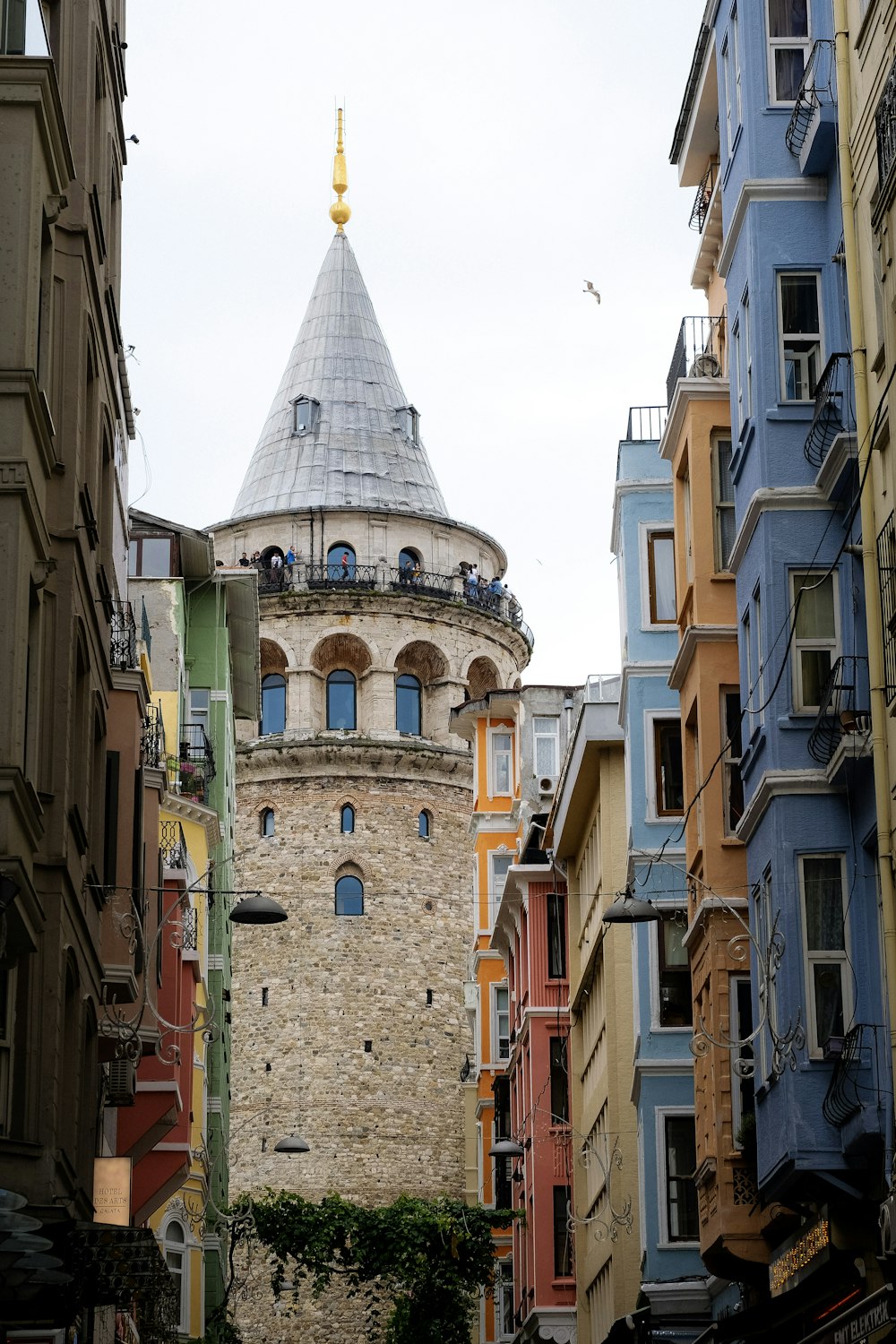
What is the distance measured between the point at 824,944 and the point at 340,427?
61.5 m

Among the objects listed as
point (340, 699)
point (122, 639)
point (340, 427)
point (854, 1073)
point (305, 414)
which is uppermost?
point (305, 414)

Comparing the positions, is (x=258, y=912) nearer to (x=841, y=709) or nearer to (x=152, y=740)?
(x=152, y=740)

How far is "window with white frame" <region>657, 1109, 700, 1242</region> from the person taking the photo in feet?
103

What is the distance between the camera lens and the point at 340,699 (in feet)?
260

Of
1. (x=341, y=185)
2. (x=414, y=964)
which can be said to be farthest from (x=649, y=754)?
(x=341, y=185)

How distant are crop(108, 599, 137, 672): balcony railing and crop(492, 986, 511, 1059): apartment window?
3344 cm

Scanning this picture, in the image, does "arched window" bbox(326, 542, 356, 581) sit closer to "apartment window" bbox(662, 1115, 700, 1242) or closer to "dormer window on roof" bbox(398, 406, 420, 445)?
"dormer window on roof" bbox(398, 406, 420, 445)

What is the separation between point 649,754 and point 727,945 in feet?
25.1

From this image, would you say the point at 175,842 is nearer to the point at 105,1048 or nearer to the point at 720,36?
the point at 105,1048

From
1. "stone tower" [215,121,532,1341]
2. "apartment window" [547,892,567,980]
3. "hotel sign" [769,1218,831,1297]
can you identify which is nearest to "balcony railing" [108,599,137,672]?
"hotel sign" [769,1218,831,1297]

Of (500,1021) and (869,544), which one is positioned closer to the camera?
(869,544)

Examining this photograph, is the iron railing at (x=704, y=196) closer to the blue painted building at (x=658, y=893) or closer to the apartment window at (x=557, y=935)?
the blue painted building at (x=658, y=893)

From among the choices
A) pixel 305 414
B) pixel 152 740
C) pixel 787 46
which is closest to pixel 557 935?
pixel 152 740

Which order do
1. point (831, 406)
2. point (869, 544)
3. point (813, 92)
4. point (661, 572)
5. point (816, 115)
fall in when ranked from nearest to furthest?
point (869, 544) → point (831, 406) → point (816, 115) → point (813, 92) → point (661, 572)
